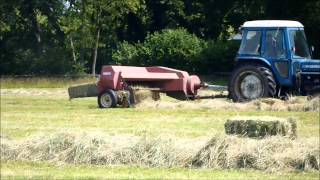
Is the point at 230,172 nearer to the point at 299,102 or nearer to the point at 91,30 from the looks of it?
the point at 299,102

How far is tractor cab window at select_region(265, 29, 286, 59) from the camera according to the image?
20.8m

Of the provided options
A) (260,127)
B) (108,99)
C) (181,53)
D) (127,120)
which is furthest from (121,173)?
(181,53)

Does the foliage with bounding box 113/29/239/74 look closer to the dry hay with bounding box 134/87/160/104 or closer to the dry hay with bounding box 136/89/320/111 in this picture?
the dry hay with bounding box 136/89/320/111

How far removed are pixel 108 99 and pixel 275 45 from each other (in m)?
Result: 5.03

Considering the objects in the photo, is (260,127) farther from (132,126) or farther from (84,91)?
(84,91)

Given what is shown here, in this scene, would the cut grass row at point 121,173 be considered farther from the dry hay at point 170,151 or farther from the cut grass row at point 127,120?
the cut grass row at point 127,120

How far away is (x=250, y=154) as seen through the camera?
1048 cm

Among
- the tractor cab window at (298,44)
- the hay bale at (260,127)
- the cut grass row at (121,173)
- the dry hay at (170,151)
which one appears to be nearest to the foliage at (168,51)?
the tractor cab window at (298,44)

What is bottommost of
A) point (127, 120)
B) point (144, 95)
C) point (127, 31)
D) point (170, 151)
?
point (127, 120)

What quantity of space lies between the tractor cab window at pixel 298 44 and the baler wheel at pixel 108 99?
526cm

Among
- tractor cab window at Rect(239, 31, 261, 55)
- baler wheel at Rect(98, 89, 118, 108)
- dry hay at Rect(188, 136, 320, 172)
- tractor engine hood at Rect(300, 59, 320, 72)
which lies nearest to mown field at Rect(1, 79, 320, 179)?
dry hay at Rect(188, 136, 320, 172)

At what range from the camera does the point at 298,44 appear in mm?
21172

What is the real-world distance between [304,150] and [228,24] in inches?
1429

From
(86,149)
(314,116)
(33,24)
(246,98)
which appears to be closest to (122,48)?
(33,24)
